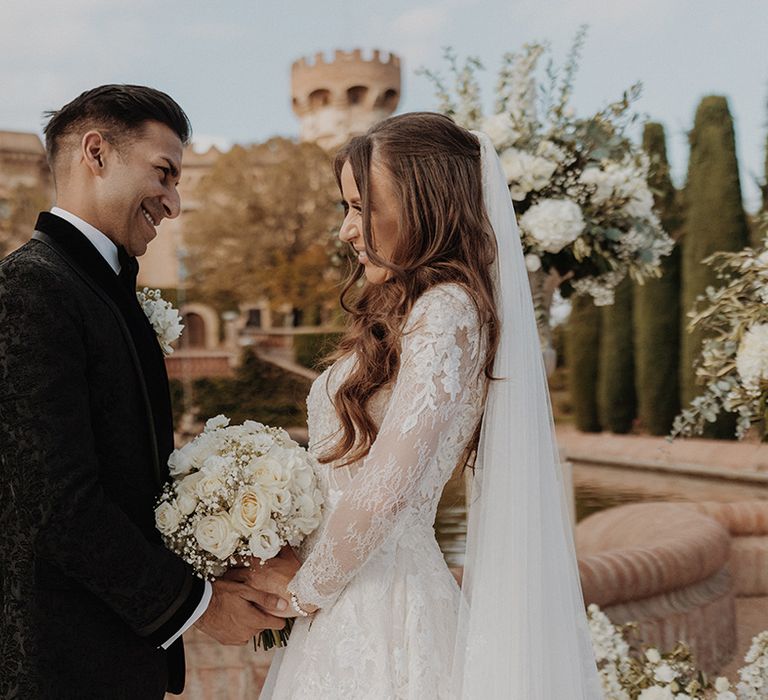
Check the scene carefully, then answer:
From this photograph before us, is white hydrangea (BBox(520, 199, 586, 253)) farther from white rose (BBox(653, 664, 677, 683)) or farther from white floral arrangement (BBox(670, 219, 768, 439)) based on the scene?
white rose (BBox(653, 664, 677, 683))

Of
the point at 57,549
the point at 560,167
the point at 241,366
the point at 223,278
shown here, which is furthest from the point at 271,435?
the point at 223,278

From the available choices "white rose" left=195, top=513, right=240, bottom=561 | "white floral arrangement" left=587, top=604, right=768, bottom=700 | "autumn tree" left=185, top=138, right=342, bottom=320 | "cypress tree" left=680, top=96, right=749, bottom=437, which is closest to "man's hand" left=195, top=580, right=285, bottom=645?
"white rose" left=195, top=513, right=240, bottom=561

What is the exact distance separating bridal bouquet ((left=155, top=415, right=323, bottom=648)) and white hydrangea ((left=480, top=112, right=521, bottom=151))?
257 centimetres

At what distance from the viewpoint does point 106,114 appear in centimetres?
194

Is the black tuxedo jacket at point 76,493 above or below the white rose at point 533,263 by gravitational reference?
below

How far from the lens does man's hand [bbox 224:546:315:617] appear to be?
2.00 meters

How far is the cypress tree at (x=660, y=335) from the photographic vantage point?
15.4 meters

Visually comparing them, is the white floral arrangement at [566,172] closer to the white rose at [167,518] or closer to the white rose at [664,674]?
the white rose at [664,674]

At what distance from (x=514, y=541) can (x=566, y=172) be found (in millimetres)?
2629

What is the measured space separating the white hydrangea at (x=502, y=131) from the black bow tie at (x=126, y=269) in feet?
8.23

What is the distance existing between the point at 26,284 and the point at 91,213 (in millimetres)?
268

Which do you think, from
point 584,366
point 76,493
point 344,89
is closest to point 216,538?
point 76,493

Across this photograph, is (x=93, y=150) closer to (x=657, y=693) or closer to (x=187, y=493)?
(x=187, y=493)

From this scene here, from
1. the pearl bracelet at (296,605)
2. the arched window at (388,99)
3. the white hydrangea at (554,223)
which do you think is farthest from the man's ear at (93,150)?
the arched window at (388,99)
